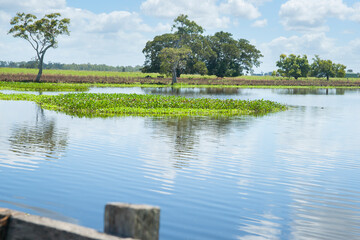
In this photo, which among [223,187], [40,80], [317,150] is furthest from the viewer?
[40,80]

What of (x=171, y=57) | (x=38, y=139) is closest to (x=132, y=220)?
(x=38, y=139)

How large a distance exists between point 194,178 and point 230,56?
350ft

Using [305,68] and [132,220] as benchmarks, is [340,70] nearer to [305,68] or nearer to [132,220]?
[305,68]

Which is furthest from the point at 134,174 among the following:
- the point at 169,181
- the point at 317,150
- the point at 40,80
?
the point at 40,80

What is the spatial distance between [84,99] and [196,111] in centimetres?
858

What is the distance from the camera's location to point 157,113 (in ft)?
97.3

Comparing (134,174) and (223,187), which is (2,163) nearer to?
(134,174)

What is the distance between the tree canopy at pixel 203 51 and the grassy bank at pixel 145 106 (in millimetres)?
49630

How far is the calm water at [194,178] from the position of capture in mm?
7855

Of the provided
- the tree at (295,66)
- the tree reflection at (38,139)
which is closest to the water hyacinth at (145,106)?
the tree reflection at (38,139)

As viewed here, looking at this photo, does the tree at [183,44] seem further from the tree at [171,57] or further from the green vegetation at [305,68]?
the green vegetation at [305,68]

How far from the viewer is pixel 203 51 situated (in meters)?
101

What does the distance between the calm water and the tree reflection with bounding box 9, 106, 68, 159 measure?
3cm

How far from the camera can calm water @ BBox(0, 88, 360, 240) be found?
25.8ft
